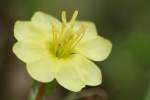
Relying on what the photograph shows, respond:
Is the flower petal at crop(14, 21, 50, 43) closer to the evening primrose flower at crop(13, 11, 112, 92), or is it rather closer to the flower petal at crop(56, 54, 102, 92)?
the evening primrose flower at crop(13, 11, 112, 92)

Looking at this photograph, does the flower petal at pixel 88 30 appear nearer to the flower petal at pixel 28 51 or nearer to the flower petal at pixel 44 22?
the flower petal at pixel 44 22

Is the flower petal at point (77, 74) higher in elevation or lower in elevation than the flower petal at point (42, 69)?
lower

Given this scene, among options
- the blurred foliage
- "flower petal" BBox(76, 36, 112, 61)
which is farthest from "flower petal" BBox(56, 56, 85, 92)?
the blurred foliage

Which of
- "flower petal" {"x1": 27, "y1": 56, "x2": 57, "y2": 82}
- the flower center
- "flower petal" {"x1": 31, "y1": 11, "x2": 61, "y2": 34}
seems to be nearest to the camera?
"flower petal" {"x1": 27, "y1": 56, "x2": 57, "y2": 82}

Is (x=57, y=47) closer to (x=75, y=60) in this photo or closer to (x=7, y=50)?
(x=75, y=60)

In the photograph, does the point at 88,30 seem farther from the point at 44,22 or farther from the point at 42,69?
the point at 42,69

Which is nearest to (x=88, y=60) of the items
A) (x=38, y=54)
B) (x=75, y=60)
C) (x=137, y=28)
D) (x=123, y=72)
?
(x=75, y=60)

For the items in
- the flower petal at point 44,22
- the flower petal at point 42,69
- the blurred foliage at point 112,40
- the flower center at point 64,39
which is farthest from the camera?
the blurred foliage at point 112,40

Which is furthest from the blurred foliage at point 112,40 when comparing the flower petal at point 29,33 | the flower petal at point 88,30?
the flower petal at point 29,33
